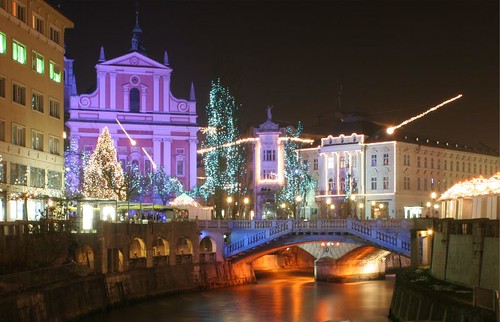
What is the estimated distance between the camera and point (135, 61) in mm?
115188

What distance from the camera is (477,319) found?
116 ft

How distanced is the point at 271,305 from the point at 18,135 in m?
22.9

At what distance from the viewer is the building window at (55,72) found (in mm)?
80625

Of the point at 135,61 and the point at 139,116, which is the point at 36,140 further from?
the point at 135,61

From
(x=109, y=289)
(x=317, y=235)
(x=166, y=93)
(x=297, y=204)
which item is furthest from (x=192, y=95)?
(x=109, y=289)

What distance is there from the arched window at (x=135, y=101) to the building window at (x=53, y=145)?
1302 inches

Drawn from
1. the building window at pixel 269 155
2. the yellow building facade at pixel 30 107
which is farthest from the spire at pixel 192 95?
the yellow building facade at pixel 30 107

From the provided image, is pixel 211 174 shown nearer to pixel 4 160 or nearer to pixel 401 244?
pixel 401 244

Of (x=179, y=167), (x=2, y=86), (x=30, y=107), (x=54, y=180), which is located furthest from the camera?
(x=179, y=167)

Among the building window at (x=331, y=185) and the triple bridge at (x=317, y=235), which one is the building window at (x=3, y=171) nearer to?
the triple bridge at (x=317, y=235)

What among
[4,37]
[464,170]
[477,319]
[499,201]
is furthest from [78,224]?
[464,170]

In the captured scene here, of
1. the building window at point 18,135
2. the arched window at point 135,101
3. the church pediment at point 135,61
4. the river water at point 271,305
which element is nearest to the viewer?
the river water at point 271,305

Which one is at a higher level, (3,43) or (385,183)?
(3,43)

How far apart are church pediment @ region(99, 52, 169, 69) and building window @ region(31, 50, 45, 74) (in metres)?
35.9
